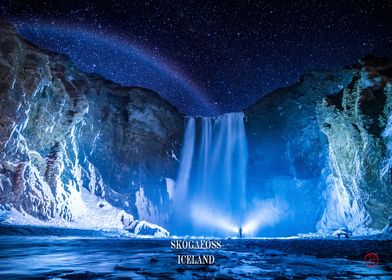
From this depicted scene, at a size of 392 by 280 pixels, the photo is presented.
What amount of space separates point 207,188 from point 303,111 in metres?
20.7

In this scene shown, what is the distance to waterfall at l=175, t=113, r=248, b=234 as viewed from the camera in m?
48.7

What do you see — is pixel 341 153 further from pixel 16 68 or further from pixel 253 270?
pixel 16 68

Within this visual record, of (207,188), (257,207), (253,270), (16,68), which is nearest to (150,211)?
(207,188)

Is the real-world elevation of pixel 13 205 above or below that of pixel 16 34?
below

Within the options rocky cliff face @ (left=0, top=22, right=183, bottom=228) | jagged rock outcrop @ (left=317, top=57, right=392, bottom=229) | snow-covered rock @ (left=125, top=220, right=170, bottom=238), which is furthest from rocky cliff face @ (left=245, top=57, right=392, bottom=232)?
snow-covered rock @ (left=125, top=220, right=170, bottom=238)

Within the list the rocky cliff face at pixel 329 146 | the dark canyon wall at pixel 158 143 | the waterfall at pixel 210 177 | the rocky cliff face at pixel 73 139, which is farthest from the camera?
the waterfall at pixel 210 177

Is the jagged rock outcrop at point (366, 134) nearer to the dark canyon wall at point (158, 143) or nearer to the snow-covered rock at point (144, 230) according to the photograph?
the dark canyon wall at point (158, 143)

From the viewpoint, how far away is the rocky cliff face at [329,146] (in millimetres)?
27922

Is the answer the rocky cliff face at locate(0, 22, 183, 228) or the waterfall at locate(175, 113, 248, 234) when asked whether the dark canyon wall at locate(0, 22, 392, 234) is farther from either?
the waterfall at locate(175, 113, 248, 234)

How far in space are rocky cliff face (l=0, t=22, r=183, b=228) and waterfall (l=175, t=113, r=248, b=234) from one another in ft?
8.51

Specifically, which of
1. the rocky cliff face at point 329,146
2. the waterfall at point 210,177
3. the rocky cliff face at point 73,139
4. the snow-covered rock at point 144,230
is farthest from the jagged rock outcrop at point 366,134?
the rocky cliff face at point 73,139

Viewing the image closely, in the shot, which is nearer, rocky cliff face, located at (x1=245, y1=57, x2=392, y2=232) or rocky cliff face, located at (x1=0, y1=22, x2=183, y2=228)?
rocky cliff face, located at (x1=245, y1=57, x2=392, y2=232)

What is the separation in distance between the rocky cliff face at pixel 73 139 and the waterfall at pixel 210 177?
260 cm

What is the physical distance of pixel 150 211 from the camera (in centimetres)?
4453
